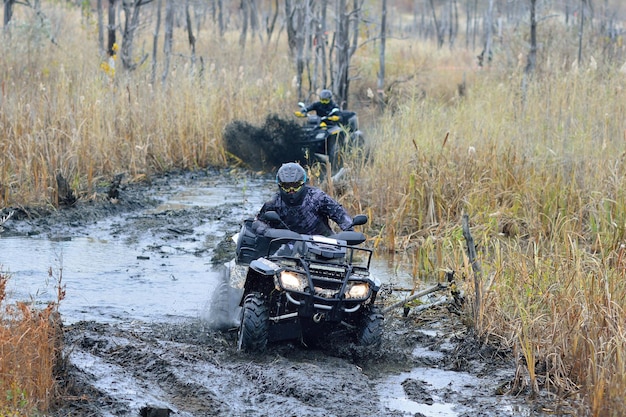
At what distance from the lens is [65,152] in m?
13.3

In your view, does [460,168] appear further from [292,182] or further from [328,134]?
[328,134]

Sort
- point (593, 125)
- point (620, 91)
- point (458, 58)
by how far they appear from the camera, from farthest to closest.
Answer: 1. point (458, 58)
2. point (620, 91)
3. point (593, 125)

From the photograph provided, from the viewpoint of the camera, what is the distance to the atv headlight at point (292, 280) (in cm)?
665

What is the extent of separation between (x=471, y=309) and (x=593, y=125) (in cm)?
576

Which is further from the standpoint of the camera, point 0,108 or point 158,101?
point 158,101

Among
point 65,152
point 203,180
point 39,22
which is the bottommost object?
point 203,180

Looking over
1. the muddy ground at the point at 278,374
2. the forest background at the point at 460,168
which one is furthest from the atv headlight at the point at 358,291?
the forest background at the point at 460,168

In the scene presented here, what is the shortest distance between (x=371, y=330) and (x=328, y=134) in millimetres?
9305

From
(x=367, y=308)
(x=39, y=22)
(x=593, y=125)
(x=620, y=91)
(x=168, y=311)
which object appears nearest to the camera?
(x=367, y=308)

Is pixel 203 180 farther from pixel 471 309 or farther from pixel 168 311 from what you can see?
pixel 471 309

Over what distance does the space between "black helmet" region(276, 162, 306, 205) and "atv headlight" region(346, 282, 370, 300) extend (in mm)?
1463

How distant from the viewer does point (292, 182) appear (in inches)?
313

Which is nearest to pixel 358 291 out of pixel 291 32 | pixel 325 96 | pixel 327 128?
pixel 327 128

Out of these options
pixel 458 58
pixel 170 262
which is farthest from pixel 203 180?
pixel 458 58
